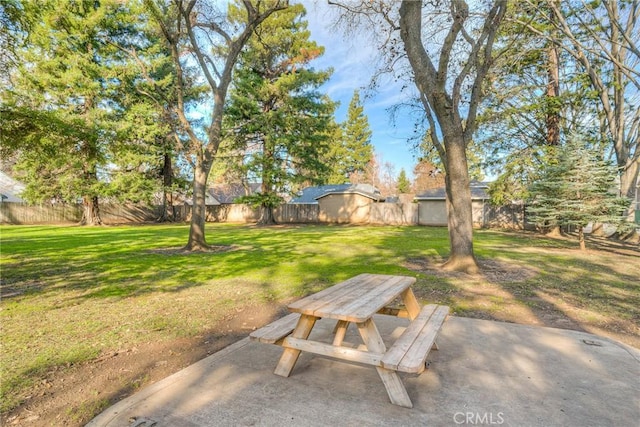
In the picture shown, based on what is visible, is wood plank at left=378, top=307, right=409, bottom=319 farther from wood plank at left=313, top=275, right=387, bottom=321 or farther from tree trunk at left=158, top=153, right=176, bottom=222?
tree trunk at left=158, top=153, right=176, bottom=222

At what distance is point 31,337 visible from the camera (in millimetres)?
3719

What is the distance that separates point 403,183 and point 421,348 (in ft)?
174

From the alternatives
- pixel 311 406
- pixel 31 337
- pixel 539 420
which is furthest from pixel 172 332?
pixel 539 420

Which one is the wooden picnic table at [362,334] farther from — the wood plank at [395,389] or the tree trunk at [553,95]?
the tree trunk at [553,95]

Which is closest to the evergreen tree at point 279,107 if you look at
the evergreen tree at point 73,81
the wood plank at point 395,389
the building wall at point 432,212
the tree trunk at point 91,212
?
the evergreen tree at point 73,81

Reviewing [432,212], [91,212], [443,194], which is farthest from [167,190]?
[443,194]

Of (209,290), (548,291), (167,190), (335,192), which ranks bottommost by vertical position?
(548,291)

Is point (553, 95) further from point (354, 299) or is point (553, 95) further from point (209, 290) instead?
point (354, 299)

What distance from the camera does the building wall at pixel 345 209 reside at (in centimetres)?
2745

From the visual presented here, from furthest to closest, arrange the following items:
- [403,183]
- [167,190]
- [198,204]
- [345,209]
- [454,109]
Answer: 1. [403,183]
2. [345,209]
3. [167,190]
4. [198,204]
5. [454,109]

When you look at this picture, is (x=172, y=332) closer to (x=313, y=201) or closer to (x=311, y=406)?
(x=311, y=406)

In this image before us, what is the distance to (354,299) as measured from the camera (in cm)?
280

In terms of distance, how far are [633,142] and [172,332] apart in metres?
18.4

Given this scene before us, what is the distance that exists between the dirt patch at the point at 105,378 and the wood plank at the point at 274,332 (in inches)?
37.7
